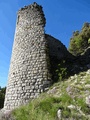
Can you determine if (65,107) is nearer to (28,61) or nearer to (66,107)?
(66,107)

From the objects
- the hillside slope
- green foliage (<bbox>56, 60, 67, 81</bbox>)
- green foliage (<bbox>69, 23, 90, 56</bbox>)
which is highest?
green foliage (<bbox>69, 23, 90, 56</bbox>)

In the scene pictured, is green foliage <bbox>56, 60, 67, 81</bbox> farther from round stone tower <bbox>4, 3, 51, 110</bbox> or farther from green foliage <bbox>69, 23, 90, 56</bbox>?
green foliage <bbox>69, 23, 90, 56</bbox>

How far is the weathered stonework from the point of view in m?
8.84

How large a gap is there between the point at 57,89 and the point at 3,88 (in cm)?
1619

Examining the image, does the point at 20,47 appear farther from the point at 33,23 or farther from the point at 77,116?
the point at 77,116

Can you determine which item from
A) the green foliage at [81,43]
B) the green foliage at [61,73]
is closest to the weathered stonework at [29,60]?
the green foliage at [61,73]

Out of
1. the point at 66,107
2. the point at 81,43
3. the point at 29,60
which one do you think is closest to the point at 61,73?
the point at 29,60

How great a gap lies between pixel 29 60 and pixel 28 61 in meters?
0.08

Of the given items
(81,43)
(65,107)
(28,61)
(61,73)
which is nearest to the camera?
(65,107)

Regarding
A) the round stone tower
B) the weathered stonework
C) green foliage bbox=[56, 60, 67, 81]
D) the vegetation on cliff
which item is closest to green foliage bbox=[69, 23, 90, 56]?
the weathered stonework

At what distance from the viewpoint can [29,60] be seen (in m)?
9.70

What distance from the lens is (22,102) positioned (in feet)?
28.3

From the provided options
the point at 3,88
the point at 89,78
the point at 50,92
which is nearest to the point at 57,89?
the point at 50,92

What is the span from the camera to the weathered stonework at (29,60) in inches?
348
